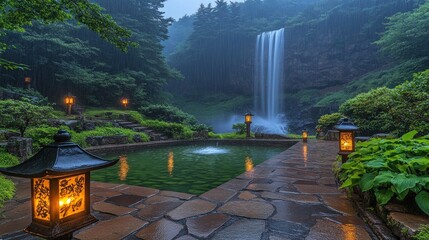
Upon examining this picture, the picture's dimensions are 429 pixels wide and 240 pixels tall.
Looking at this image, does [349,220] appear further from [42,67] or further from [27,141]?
[42,67]

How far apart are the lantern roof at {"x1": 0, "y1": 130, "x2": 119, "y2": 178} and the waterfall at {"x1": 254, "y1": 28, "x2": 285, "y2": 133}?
26.8m

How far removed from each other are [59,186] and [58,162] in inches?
6.9

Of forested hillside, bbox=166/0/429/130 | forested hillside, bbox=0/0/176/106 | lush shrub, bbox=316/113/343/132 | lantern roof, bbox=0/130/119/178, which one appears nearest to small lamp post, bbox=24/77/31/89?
forested hillside, bbox=0/0/176/106

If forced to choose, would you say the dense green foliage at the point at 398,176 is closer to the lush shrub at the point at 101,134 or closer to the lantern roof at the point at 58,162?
the lantern roof at the point at 58,162

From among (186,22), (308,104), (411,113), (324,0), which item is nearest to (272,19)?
(324,0)

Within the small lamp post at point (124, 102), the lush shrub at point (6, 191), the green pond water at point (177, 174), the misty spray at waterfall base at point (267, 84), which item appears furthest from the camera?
the misty spray at waterfall base at point (267, 84)

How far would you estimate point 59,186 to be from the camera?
1.64 metres

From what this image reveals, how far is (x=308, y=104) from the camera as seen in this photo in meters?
26.8

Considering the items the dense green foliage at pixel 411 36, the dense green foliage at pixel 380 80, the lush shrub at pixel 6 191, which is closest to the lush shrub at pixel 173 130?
the lush shrub at pixel 6 191

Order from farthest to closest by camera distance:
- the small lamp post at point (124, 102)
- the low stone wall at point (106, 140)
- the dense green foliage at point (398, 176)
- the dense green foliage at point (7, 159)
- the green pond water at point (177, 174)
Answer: the small lamp post at point (124, 102)
the low stone wall at point (106, 140)
the dense green foliage at point (7, 159)
the green pond water at point (177, 174)
the dense green foliage at point (398, 176)

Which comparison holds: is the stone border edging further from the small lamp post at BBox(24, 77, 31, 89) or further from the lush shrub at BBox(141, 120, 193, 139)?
the small lamp post at BBox(24, 77, 31, 89)

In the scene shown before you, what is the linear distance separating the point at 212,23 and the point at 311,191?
32.2 metres

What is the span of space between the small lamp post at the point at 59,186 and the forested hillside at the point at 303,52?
19305mm

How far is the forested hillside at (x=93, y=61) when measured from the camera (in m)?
15.8
